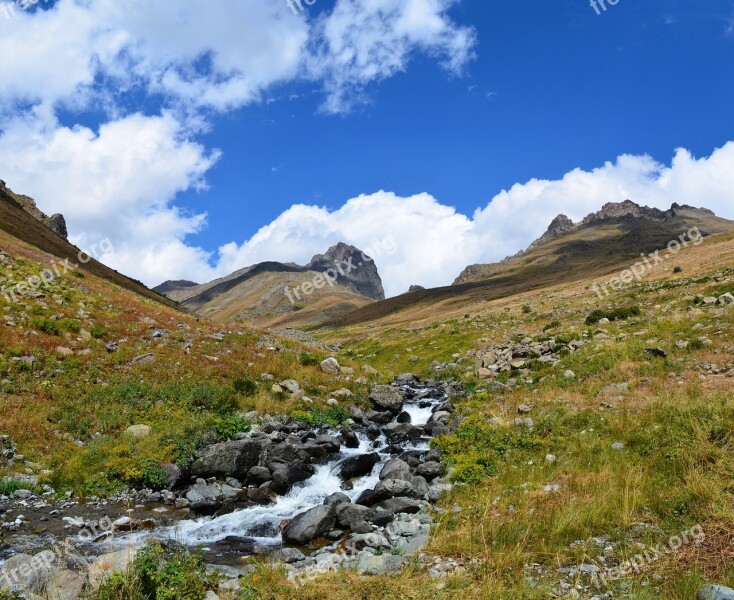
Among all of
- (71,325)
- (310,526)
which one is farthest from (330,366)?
(310,526)

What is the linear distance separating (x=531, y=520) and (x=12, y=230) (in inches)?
2942

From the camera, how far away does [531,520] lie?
35.0ft

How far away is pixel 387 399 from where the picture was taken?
1072 inches

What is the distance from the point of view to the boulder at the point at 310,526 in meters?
12.5

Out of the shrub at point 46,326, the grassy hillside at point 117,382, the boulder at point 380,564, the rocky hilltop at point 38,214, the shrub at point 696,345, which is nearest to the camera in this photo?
A: the boulder at point 380,564

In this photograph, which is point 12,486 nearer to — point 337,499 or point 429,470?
point 337,499

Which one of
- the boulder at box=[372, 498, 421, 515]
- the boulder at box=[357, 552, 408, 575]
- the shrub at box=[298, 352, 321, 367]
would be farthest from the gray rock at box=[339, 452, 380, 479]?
the shrub at box=[298, 352, 321, 367]

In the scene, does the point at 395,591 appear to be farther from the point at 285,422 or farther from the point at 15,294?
the point at 15,294

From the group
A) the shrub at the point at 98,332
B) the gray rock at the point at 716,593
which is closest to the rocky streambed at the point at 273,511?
the gray rock at the point at 716,593

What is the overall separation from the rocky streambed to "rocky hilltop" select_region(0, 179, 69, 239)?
331 feet

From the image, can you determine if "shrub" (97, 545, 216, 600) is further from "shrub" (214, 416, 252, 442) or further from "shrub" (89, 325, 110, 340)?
"shrub" (89, 325, 110, 340)

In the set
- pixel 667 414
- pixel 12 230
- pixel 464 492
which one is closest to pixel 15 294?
pixel 464 492

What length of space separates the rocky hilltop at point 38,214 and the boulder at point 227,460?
100 metres

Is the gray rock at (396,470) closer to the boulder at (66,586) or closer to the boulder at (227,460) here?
the boulder at (227,460)
